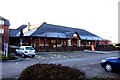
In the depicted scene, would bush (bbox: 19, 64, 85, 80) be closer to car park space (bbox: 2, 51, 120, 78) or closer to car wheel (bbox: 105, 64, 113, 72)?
car park space (bbox: 2, 51, 120, 78)

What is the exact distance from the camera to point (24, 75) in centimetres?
989

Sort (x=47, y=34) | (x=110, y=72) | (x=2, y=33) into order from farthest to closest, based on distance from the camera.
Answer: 1. (x=2, y=33)
2. (x=47, y=34)
3. (x=110, y=72)

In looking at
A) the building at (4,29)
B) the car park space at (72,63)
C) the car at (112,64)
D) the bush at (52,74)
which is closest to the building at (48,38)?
the building at (4,29)

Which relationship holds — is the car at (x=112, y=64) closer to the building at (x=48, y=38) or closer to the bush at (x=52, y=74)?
the bush at (x=52, y=74)

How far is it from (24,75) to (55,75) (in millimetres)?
1698

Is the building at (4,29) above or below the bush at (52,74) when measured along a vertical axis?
above

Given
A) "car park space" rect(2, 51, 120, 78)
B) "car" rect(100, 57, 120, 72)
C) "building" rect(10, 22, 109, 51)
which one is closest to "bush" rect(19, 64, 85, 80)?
"car park space" rect(2, 51, 120, 78)

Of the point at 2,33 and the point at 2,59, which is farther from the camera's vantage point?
the point at 2,33

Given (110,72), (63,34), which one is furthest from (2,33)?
(110,72)

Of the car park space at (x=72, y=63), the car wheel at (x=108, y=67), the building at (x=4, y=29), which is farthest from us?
the building at (x=4, y=29)

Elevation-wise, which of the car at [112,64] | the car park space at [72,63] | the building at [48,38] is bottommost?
the car park space at [72,63]

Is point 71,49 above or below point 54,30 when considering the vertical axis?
below

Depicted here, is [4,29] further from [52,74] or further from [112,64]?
[52,74]

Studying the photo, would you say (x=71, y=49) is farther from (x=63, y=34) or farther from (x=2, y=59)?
(x=2, y=59)
